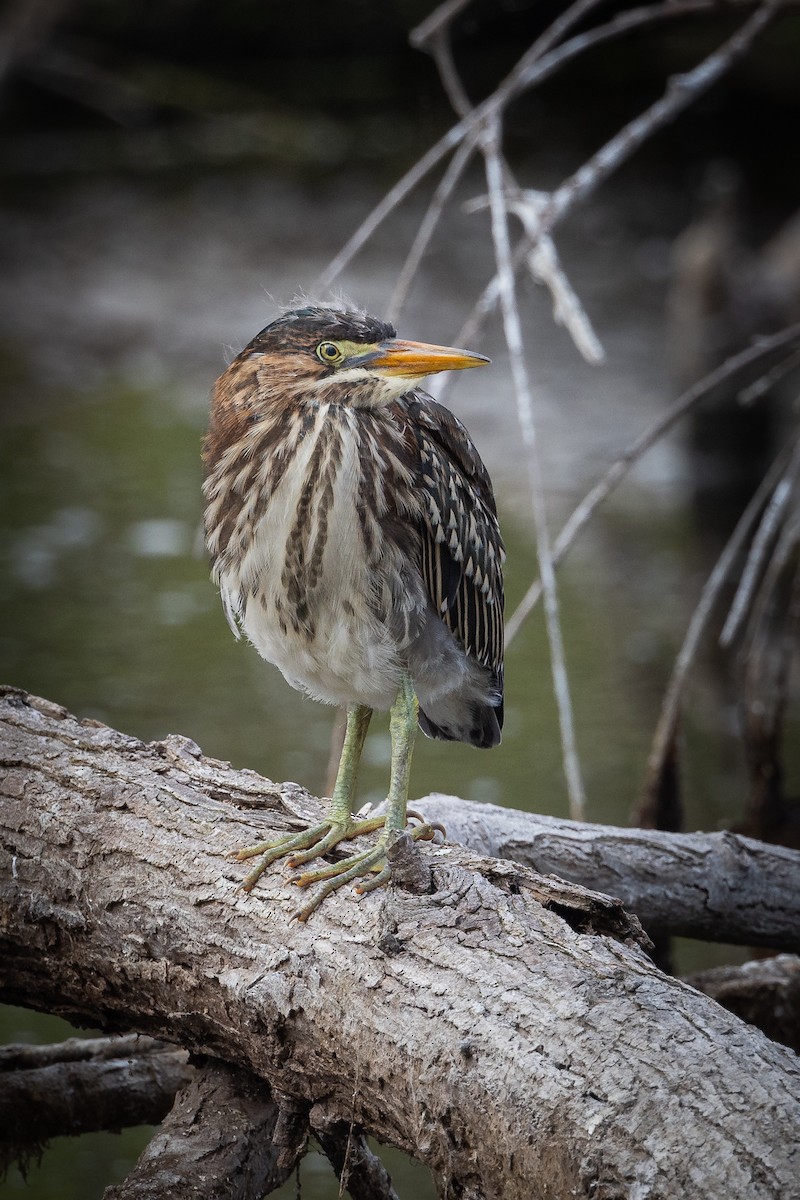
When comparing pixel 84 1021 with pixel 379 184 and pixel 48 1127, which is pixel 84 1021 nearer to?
pixel 48 1127

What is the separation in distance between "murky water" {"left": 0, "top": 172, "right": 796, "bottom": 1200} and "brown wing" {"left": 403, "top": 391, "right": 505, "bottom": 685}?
48 cm

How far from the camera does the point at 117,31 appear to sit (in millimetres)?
11430

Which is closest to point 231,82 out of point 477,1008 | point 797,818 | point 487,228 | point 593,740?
point 487,228

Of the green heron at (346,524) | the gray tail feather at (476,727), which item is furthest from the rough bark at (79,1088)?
the gray tail feather at (476,727)

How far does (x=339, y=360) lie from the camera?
94.2 inches

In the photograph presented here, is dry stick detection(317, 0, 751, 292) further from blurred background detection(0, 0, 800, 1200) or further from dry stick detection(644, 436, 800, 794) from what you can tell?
dry stick detection(644, 436, 800, 794)

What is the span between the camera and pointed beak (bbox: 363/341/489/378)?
2.31m

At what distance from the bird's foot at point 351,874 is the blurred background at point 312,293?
1.10 metres

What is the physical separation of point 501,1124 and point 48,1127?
1310mm

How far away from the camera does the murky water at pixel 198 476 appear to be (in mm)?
5160

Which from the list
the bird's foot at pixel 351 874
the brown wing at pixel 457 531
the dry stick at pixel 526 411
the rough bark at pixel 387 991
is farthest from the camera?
the dry stick at pixel 526 411

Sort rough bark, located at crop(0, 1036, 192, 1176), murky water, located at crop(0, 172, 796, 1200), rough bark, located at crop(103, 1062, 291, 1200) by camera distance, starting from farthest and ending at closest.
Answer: murky water, located at crop(0, 172, 796, 1200) < rough bark, located at crop(0, 1036, 192, 1176) < rough bark, located at crop(103, 1062, 291, 1200)

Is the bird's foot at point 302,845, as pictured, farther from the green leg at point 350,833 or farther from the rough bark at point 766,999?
the rough bark at point 766,999

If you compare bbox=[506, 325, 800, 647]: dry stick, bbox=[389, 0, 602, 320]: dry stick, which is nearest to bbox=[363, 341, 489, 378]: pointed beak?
bbox=[389, 0, 602, 320]: dry stick
